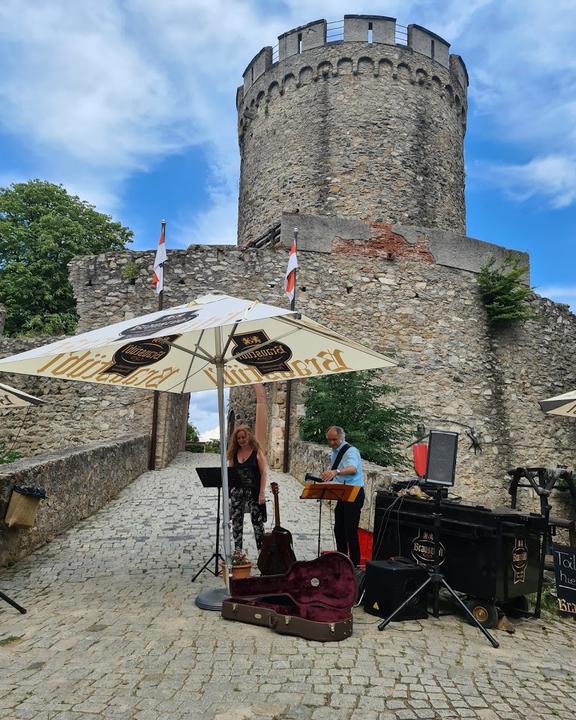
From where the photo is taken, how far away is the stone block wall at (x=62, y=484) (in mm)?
5480

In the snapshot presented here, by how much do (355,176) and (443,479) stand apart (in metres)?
15.3

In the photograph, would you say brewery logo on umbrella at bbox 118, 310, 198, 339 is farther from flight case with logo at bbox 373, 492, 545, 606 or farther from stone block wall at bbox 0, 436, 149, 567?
flight case with logo at bbox 373, 492, 545, 606

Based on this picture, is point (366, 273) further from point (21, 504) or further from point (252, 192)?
point (21, 504)

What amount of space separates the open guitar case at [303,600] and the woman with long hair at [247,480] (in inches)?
38.4

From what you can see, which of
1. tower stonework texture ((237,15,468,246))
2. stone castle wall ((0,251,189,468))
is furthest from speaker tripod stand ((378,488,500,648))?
tower stonework texture ((237,15,468,246))

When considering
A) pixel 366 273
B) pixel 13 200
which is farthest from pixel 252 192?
pixel 13 200

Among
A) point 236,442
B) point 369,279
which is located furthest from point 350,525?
point 369,279

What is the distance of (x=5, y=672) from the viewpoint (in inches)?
125

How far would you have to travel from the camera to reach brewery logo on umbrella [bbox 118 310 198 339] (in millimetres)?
4020

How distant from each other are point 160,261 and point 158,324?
28.6ft

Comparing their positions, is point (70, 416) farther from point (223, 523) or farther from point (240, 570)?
point (240, 570)

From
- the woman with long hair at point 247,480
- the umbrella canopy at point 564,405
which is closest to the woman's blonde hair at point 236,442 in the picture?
the woman with long hair at point 247,480

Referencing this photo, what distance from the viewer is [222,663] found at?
10.8 ft

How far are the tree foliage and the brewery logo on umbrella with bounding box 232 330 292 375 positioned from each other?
35.4 ft
